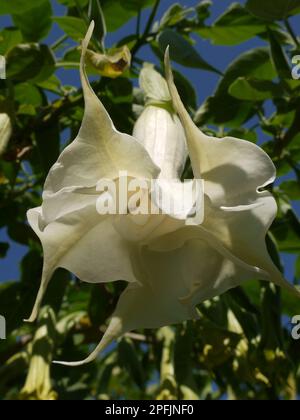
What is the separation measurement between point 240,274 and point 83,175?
0.75 ft

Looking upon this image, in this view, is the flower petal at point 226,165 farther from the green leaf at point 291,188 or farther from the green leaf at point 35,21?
the green leaf at point 291,188

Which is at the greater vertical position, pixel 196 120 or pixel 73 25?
pixel 73 25

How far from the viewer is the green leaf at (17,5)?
4.27ft

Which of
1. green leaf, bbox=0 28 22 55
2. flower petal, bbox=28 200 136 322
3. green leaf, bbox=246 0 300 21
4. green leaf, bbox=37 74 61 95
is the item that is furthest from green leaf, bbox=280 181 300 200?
flower petal, bbox=28 200 136 322

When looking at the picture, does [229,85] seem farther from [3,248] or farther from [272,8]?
[3,248]

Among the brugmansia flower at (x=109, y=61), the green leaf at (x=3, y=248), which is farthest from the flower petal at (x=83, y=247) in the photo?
the green leaf at (x=3, y=248)

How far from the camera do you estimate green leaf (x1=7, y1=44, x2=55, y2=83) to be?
1.22 metres

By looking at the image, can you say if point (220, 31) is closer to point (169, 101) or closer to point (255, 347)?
point (169, 101)

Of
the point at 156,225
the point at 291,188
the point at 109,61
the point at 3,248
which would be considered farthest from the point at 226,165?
the point at 3,248

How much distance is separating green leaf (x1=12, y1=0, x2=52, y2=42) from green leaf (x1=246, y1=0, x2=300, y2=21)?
1.36 feet

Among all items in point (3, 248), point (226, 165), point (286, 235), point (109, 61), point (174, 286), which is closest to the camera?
point (226, 165)

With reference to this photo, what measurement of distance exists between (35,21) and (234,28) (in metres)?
0.42

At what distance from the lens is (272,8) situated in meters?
1.22

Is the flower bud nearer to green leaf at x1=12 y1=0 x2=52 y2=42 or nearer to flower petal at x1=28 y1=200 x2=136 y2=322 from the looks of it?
flower petal at x1=28 y1=200 x2=136 y2=322
